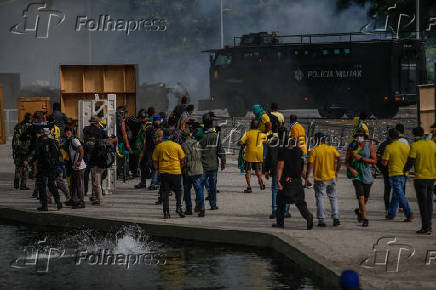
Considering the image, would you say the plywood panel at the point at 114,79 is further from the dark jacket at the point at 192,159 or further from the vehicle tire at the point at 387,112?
the vehicle tire at the point at 387,112

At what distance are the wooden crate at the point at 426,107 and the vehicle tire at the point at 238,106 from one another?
26.1 metres

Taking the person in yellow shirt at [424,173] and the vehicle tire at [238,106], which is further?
the vehicle tire at [238,106]

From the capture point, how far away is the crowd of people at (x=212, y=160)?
1390 cm

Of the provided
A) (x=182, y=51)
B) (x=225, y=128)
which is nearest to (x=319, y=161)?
(x=225, y=128)

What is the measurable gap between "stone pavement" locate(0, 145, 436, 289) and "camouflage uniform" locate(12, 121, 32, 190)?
0.42 meters

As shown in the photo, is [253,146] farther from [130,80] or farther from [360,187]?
[130,80]

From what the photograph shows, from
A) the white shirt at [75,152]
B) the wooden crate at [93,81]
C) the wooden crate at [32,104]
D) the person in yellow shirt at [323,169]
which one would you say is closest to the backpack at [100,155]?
the white shirt at [75,152]

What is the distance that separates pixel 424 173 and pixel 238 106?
31.2 m

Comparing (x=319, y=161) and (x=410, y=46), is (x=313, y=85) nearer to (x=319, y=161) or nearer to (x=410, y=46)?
(x=410, y=46)

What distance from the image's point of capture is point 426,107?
18.1m

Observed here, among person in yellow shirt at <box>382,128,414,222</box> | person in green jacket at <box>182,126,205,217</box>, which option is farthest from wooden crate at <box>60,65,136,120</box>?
person in yellow shirt at <box>382,128,414,222</box>

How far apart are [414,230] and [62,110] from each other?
1090 cm

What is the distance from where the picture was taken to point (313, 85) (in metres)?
41.2

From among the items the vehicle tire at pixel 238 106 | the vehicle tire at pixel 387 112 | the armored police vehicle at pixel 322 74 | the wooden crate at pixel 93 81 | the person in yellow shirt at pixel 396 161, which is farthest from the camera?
the vehicle tire at pixel 238 106
